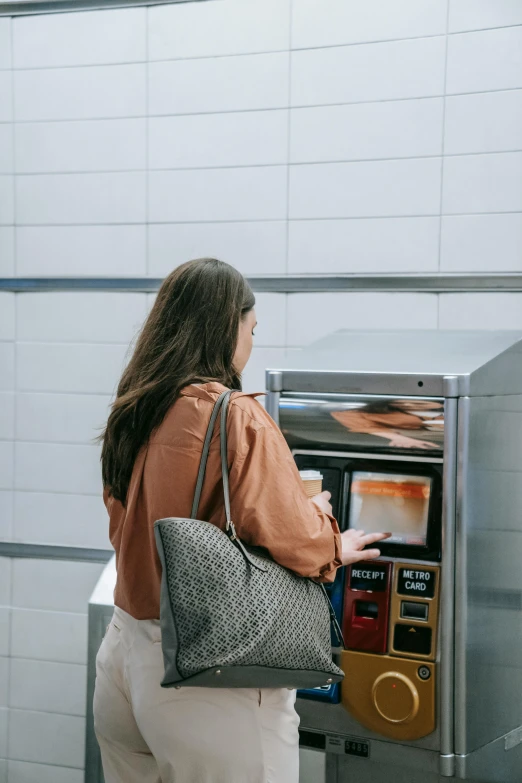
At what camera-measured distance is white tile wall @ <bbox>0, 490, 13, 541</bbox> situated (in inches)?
121

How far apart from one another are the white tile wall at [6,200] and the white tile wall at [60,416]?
2.09 feet

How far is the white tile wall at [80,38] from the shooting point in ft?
9.46

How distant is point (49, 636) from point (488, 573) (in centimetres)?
176

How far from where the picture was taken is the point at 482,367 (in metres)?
1.91

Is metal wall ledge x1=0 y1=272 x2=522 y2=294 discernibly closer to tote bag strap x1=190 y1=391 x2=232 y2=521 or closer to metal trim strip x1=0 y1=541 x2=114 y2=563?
metal trim strip x1=0 y1=541 x2=114 y2=563

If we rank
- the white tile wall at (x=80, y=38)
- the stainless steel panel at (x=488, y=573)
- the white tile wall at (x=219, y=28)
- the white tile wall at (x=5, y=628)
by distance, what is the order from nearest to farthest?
1. the stainless steel panel at (x=488, y=573)
2. the white tile wall at (x=219, y=28)
3. the white tile wall at (x=80, y=38)
4. the white tile wall at (x=5, y=628)

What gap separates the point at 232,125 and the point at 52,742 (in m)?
2.28

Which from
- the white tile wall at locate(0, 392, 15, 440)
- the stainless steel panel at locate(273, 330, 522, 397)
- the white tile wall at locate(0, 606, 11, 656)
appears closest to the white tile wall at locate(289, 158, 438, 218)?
the stainless steel panel at locate(273, 330, 522, 397)

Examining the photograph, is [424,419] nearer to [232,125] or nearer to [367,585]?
[367,585]

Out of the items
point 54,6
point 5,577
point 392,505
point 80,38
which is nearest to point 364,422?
point 392,505

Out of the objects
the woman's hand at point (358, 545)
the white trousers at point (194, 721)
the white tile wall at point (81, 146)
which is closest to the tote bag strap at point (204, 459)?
the white trousers at point (194, 721)

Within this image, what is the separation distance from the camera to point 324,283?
275 cm

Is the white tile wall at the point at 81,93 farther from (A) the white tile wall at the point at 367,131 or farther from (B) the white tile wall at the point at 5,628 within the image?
(B) the white tile wall at the point at 5,628

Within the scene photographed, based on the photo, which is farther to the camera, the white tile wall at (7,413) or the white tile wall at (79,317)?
the white tile wall at (7,413)
